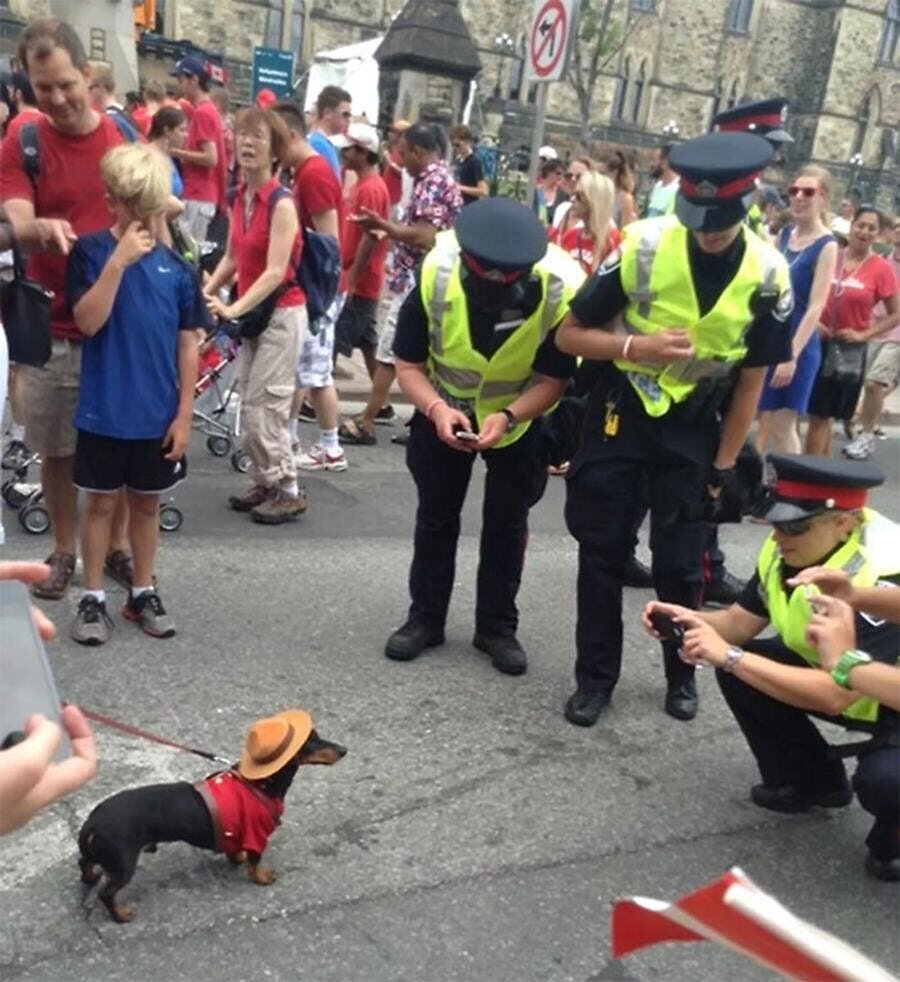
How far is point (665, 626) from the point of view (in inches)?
130

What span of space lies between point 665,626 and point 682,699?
1085 millimetres

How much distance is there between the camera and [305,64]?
147ft

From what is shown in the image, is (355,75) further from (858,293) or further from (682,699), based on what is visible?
(682,699)

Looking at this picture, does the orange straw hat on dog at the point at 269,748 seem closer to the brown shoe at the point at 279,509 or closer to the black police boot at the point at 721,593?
the brown shoe at the point at 279,509

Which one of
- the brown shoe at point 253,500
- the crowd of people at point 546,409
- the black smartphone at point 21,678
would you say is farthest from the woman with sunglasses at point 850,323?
the black smartphone at point 21,678

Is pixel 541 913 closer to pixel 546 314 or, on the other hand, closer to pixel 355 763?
pixel 355 763

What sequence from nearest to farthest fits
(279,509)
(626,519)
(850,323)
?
(626,519), (279,509), (850,323)

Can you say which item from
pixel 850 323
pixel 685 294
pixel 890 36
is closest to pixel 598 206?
pixel 850 323

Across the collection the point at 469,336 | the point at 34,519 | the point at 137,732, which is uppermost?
the point at 469,336

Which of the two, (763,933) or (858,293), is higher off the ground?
(763,933)

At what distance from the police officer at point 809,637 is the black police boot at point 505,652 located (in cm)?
110

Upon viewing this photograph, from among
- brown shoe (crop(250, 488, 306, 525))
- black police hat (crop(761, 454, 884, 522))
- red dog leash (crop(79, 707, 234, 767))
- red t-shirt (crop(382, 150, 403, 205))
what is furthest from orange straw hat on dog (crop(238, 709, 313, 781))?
red t-shirt (crop(382, 150, 403, 205))

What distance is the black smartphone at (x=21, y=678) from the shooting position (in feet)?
5.90

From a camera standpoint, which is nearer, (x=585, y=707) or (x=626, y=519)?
(x=626, y=519)
